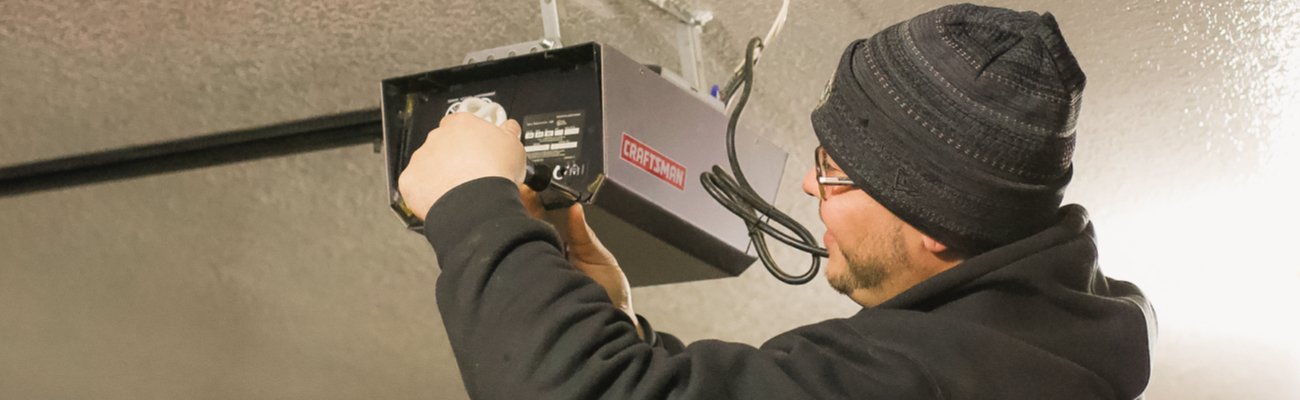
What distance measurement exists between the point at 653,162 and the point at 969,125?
11.7 inches

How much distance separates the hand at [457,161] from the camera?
2.74 ft

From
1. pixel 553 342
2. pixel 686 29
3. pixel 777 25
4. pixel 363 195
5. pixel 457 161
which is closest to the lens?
pixel 553 342

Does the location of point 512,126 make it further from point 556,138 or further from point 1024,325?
point 1024,325

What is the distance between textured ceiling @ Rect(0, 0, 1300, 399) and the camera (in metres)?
1.32

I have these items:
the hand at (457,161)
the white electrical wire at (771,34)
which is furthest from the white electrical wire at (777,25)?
the hand at (457,161)

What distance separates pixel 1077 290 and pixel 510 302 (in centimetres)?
36

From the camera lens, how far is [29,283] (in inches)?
81.0

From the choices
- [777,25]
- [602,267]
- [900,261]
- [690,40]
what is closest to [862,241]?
[900,261]

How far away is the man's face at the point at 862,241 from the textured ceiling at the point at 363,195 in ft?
1.34

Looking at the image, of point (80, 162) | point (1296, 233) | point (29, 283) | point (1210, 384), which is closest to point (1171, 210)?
point (1296, 233)

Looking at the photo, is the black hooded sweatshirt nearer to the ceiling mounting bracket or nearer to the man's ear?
the man's ear

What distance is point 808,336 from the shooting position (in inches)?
31.8

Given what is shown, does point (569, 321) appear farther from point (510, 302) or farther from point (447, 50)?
point (447, 50)

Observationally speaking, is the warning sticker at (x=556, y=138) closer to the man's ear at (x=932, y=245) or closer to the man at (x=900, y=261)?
the man at (x=900, y=261)
